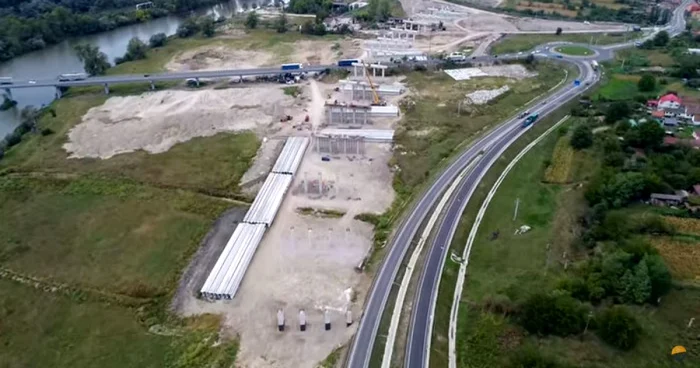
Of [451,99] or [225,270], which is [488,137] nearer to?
[451,99]

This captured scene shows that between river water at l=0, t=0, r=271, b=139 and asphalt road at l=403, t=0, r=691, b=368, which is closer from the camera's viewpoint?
asphalt road at l=403, t=0, r=691, b=368

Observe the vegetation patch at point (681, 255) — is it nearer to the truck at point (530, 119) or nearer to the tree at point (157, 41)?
the truck at point (530, 119)

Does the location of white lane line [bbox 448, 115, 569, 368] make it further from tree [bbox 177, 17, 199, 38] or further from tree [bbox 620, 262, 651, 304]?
tree [bbox 177, 17, 199, 38]

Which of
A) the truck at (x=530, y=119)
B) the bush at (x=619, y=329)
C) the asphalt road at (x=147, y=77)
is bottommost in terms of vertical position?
the bush at (x=619, y=329)

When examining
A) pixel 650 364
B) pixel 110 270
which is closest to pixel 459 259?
pixel 650 364

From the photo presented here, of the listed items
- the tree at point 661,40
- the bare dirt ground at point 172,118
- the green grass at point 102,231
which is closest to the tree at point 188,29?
the bare dirt ground at point 172,118

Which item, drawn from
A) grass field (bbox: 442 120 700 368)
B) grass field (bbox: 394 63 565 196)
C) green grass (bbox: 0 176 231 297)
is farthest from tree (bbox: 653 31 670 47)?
green grass (bbox: 0 176 231 297)
